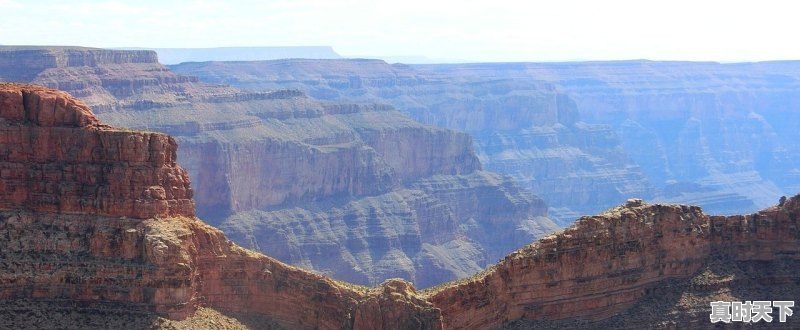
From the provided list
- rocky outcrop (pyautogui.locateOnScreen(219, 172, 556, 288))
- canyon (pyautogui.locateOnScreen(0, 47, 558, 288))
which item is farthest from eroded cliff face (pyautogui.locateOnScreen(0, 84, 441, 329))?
canyon (pyautogui.locateOnScreen(0, 47, 558, 288))

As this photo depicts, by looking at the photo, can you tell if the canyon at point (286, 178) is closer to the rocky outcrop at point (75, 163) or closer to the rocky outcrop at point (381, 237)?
the rocky outcrop at point (381, 237)

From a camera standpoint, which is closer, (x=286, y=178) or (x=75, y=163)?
(x=75, y=163)

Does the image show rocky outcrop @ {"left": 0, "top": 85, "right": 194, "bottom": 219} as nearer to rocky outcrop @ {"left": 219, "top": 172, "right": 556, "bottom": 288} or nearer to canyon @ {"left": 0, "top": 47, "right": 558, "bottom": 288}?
rocky outcrop @ {"left": 219, "top": 172, "right": 556, "bottom": 288}

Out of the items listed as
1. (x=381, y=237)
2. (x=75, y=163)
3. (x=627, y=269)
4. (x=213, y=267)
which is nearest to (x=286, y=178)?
(x=381, y=237)

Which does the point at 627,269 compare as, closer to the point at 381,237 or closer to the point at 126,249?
the point at 126,249

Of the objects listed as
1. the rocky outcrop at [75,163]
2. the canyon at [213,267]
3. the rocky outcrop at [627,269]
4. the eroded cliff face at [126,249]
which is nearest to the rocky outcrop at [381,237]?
the rocky outcrop at [627,269]
